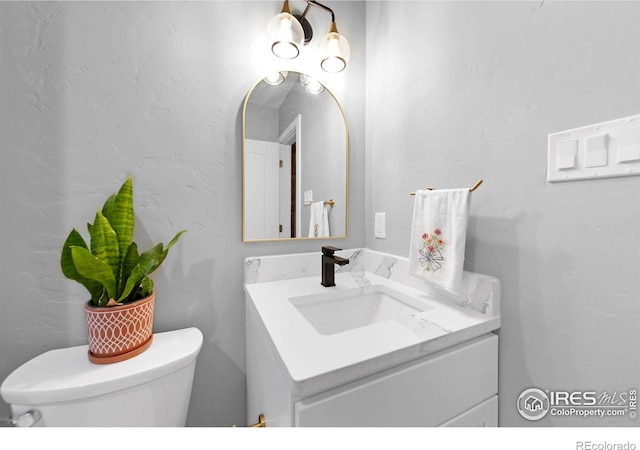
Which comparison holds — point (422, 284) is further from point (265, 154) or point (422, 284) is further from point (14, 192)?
point (14, 192)

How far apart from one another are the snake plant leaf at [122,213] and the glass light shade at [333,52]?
2.97 feet

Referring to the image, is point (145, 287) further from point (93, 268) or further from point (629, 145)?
point (629, 145)

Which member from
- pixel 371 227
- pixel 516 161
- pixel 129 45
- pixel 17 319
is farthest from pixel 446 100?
pixel 17 319

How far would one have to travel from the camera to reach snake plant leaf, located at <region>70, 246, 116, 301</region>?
0.61 m

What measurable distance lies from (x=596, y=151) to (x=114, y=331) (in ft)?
4.18

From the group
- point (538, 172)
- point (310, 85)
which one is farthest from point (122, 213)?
point (538, 172)

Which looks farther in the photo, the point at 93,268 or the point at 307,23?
the point at 307,23

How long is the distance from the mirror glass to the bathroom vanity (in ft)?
0.95

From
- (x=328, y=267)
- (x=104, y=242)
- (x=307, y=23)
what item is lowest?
(x=328, y=267)

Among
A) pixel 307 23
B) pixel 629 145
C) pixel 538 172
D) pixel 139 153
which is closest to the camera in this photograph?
pixel 629 145

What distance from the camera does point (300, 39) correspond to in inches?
38.0

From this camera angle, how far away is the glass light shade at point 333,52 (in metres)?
1.03

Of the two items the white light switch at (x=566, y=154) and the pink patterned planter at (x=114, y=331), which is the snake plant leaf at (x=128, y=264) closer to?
the pink patterned planter at (x=114, y=331)

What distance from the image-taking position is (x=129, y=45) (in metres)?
0.85
